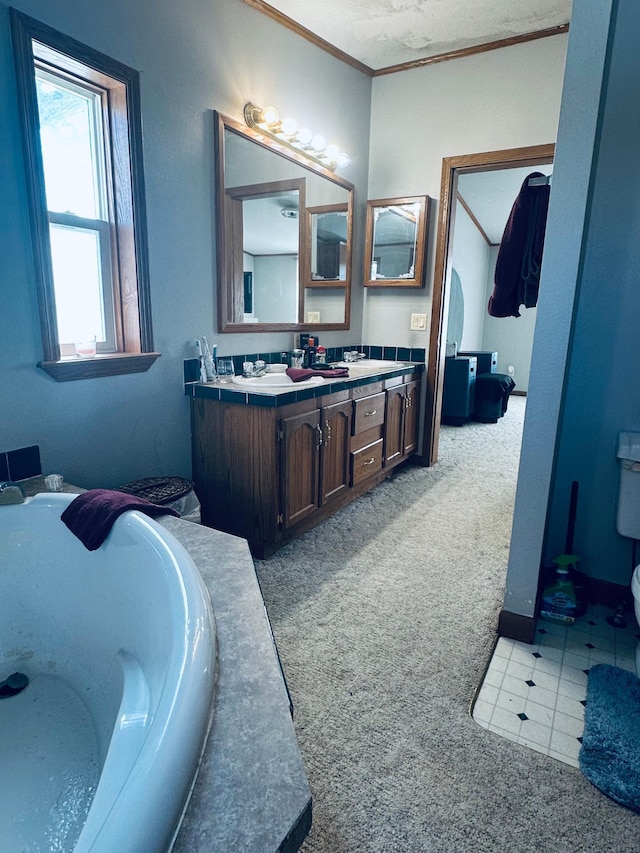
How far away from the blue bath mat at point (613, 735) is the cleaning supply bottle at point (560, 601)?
0.28 meters

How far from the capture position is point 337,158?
3250mm

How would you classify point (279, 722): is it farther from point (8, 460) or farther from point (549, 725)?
point (8, 460)

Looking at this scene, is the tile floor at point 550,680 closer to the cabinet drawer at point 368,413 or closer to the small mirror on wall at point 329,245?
the cabinet drawer at point 368,413

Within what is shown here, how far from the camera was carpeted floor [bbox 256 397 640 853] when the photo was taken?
117 centimetres

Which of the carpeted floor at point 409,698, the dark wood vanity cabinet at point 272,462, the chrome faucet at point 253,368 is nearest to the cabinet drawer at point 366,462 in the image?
the dark wood vanity cabinet at point 272,462

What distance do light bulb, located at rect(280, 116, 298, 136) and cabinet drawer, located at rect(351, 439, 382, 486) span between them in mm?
1865

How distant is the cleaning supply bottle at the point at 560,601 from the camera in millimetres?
1980

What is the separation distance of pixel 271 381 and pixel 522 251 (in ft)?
4.39

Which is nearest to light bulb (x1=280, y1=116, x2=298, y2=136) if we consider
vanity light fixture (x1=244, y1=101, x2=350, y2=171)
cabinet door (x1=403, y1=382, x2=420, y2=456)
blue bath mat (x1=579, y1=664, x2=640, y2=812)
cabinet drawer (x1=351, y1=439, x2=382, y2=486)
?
vanity light fixture (x1=244, y1=101, x2=350, y2=171)

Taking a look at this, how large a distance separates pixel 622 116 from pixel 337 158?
1.82 m

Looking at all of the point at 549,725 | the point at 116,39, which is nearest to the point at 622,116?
the point at 116,39

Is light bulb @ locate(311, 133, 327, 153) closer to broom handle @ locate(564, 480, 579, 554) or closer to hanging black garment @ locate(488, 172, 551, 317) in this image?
hanging black garment @ locate(488, 172, 551, 317)

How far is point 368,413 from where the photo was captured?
10.0ft

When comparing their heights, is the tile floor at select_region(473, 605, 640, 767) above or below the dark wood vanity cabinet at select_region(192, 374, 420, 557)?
below
